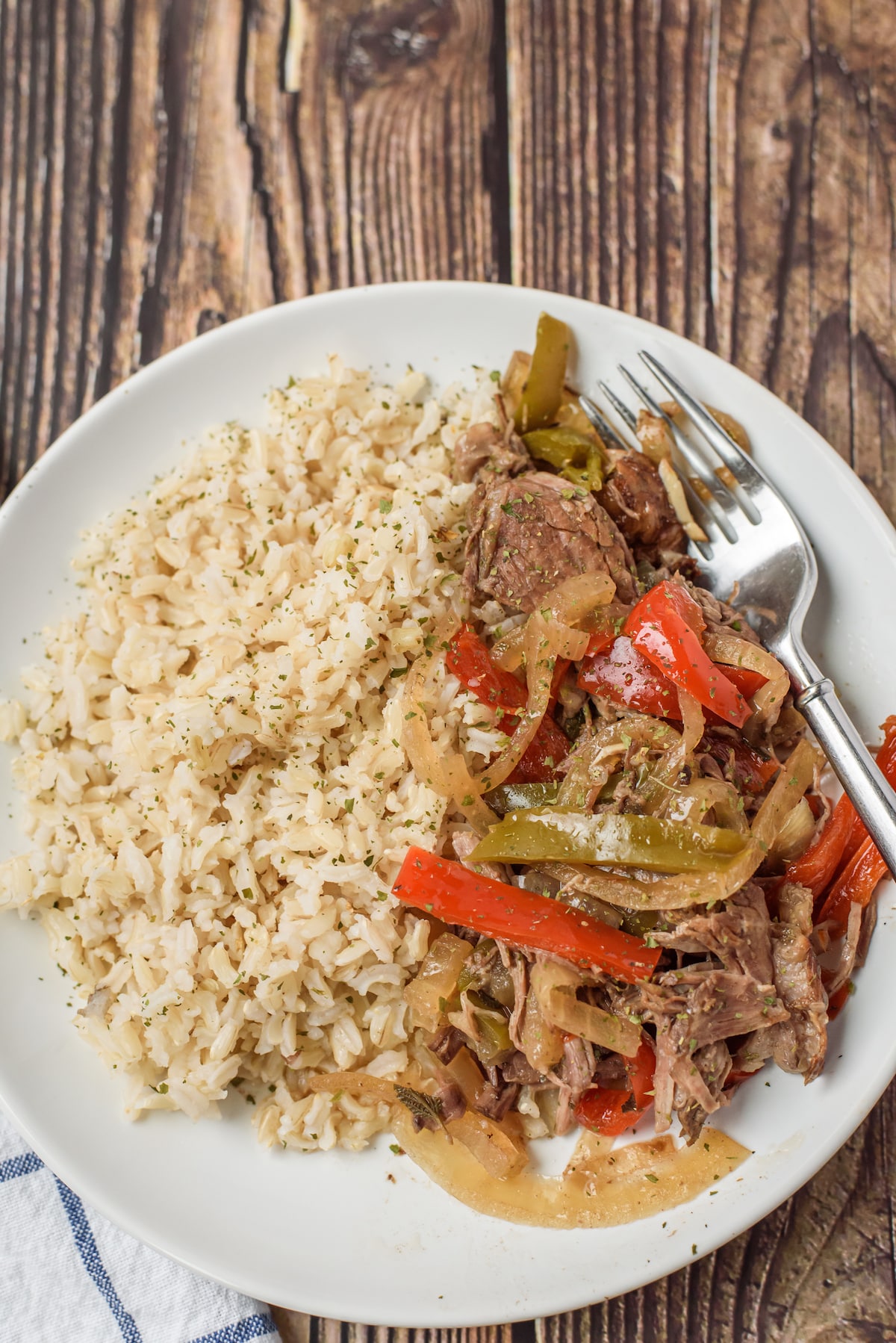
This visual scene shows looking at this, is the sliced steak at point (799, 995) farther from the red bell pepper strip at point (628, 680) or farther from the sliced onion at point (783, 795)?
the red bell pepper strip at point (628, 680)

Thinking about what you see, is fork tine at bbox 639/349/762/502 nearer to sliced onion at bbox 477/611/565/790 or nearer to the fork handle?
the fork handle

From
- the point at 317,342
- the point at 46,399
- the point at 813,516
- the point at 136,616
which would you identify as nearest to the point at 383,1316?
the point at 136,616

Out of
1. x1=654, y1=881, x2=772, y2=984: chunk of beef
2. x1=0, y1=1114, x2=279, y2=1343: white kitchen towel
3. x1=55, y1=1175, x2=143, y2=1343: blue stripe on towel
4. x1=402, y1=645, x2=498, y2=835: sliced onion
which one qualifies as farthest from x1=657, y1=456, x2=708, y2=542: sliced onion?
x1=55, y1=1175, x2=143, y2=1343: blue stripe on towel

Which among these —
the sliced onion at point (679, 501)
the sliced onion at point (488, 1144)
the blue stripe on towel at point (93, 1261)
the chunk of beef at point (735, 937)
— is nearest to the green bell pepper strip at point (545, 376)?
the sliced onion at point (679, 501)

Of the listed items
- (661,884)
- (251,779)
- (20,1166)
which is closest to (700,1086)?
(661,884)

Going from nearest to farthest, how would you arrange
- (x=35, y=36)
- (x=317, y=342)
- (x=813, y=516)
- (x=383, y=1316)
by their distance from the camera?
(x=383, y=1316)
(x=813, y=516)
(x=317, y=342)
(x=35, y=36)

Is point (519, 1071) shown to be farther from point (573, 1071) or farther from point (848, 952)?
point (848, 952)

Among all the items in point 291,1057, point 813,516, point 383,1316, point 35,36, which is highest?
point 35,36

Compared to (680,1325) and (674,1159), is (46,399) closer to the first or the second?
(674,1159)
